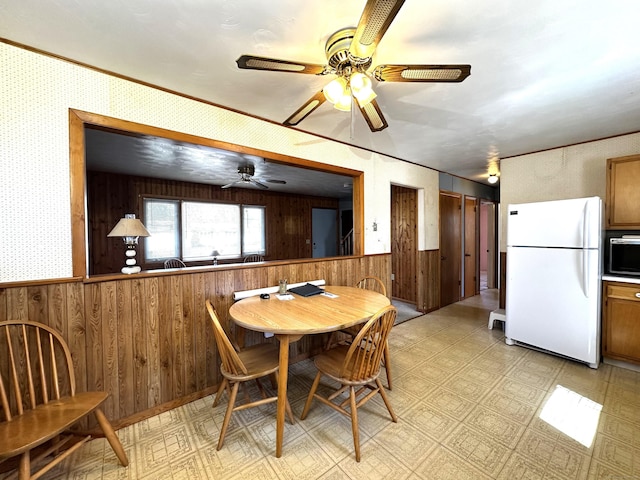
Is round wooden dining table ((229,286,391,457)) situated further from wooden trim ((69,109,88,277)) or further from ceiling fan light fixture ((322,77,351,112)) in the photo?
ceiling fan light fixture ((322,77,351,112))

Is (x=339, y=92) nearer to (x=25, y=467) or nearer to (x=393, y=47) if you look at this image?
(x=393, y=47)

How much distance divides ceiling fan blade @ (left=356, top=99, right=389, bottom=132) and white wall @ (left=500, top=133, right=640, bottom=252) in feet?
9.49

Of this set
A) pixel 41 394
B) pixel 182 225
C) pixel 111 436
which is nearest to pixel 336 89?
pixel 111 436

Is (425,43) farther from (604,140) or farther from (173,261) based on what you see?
→ (173,261)

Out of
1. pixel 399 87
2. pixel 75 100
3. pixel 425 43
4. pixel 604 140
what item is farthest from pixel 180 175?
pixel 604 140

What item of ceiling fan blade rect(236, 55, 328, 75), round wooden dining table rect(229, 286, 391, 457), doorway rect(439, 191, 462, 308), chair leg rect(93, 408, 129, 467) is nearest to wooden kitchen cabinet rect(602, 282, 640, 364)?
doorway rect(439, 191, 462, 308)

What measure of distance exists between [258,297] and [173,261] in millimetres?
3210

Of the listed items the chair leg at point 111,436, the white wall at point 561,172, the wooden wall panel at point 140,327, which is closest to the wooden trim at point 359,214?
the wooden wall panel at point 140,327

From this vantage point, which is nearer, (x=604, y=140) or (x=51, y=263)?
(x=51, y=263)

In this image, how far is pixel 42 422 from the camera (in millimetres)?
1261

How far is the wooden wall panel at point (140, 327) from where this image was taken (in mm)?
1604

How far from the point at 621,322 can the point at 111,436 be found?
4127 mm

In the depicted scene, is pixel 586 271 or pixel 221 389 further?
pixel 586 271

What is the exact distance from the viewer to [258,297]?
2.22 m
